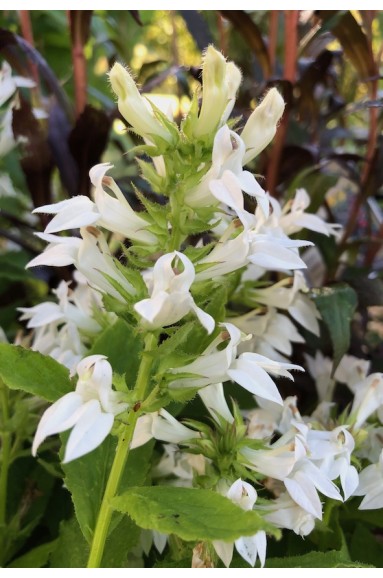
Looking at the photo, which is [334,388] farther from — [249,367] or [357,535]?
[249,367]

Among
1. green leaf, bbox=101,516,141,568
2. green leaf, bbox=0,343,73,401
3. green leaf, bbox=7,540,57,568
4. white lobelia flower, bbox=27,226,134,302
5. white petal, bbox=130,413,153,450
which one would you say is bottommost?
green leaf, bbox=7,540,57,568

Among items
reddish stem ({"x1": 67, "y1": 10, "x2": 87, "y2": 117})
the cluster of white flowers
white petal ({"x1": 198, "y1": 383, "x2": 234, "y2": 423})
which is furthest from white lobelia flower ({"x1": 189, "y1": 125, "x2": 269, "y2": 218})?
reddish stem ({"x1": 67, "y1": 10, "x2": 87, "y2": 117})

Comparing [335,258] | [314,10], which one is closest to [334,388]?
[335,258]

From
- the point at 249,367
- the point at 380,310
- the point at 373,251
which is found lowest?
the point at 380,310

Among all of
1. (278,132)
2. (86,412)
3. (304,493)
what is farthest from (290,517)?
(278,132)

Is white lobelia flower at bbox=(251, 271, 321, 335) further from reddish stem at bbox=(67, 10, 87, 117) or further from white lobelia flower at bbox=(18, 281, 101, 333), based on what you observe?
reddish stem at bbox=(67, 10, 87, 117)

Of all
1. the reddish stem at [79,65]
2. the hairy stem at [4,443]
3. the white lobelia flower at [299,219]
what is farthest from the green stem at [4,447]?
the reddish stem at [79,65]

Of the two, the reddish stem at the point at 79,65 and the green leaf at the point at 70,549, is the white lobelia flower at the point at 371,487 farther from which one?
the reddish stem at the point at 79,65
